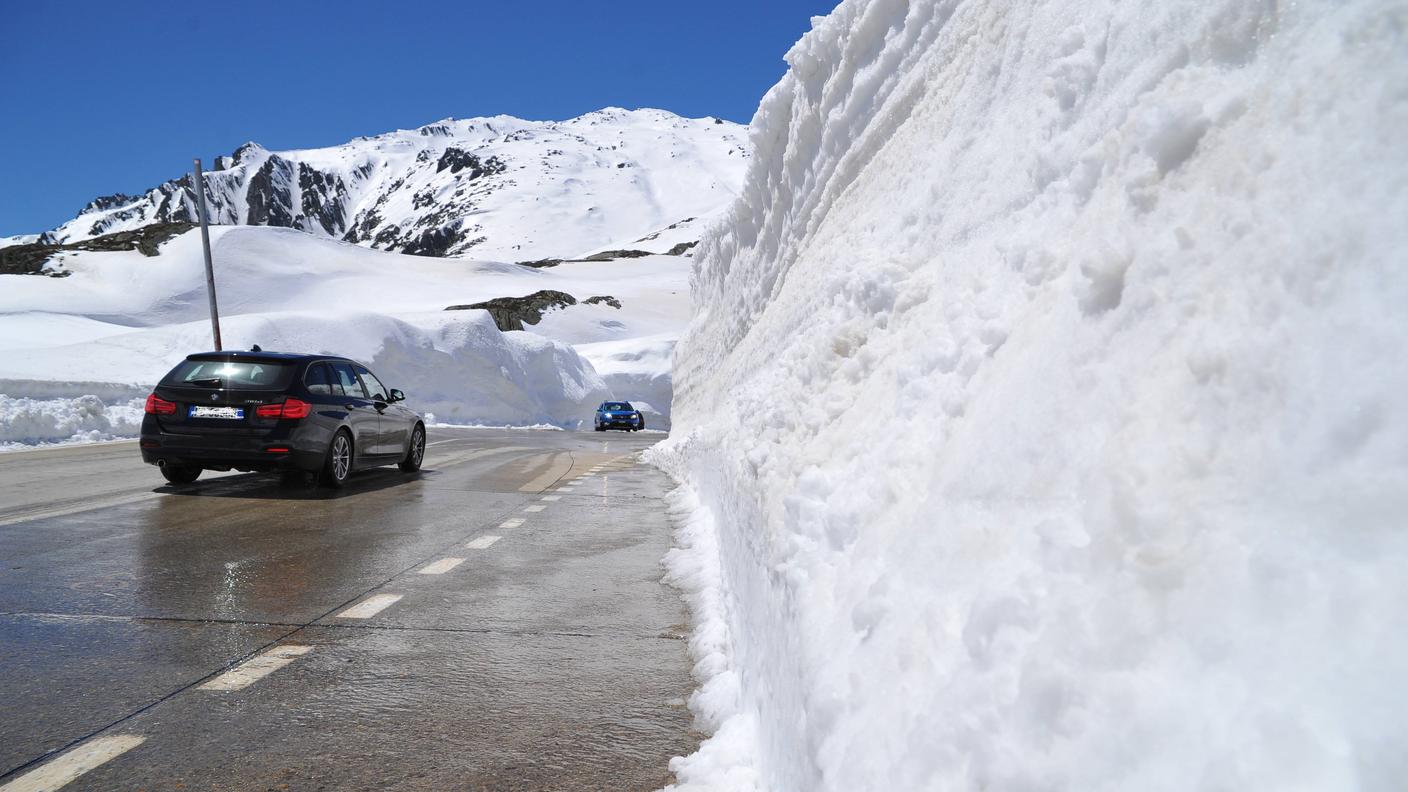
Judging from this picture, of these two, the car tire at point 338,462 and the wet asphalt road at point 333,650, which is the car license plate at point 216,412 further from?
the wet asphalt road at point 333,650

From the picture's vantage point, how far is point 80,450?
14.3 m

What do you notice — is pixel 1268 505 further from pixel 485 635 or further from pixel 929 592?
pixel 485 635

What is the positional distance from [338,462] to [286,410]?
0.88 meters

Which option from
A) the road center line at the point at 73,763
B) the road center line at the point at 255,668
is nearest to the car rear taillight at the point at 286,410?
the road center line at the point at 255,668

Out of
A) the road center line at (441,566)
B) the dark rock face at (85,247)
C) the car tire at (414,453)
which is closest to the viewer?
the road center line at (441,566)

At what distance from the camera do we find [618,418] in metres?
35.2

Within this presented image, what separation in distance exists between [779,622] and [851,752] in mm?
834

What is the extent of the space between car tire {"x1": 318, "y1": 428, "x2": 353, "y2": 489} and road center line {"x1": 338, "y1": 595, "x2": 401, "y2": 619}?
16.5 ft

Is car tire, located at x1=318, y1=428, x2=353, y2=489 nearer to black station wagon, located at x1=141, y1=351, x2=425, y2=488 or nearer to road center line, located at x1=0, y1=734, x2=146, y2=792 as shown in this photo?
black station wagon, located at x1=141, y1=351, x2=425, y2=488

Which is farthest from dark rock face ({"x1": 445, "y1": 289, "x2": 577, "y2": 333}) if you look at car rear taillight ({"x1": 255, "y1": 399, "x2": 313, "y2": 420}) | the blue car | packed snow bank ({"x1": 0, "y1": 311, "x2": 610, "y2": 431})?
car rear taillight ({"x1": 255, "y1": 399, "x2": 313, "y2": 420})

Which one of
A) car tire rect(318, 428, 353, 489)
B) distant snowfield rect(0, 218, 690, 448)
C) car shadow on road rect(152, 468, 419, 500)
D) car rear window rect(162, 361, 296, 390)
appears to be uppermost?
distant snowfield rect(0, 218, 690, 448)

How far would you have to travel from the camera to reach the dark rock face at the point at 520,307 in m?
67.2

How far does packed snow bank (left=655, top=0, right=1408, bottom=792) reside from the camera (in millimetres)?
1212

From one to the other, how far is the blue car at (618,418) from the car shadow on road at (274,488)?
23.7 meters
